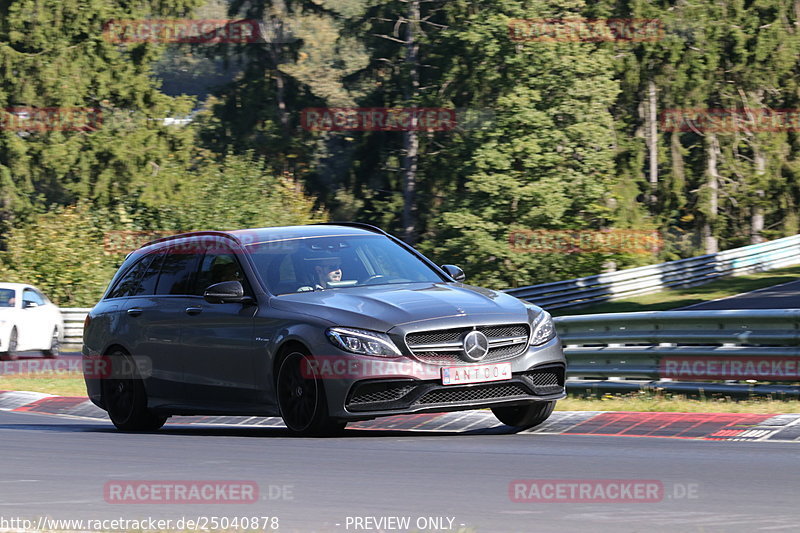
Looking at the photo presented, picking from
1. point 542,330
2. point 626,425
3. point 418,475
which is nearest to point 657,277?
point 626,425

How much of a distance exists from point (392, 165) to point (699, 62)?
13.4 meters

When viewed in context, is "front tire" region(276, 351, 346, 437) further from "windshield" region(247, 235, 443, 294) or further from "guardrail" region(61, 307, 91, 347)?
"guardrail" region(61, 307, 91, 347)

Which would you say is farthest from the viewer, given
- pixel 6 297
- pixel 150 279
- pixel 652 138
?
pixel 652 138

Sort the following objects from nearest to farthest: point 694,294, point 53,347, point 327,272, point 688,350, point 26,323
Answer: point 327,272 → point 688,350 → point 26,323 → point 53,347 → point 694,294

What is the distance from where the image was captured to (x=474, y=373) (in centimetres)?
959

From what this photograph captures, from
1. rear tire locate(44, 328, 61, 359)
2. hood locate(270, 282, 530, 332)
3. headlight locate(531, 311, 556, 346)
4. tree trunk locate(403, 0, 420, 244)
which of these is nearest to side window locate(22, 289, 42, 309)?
rear tire locate(44, 328, 61, 359)

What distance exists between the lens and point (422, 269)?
11180 mm

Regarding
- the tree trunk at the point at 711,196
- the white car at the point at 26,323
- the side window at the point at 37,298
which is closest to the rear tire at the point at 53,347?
the white car at the point at 26,323

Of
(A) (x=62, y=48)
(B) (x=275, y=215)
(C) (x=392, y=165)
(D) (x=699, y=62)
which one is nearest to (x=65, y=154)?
(A) (x=62, y=48)

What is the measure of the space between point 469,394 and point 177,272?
3.21 meters

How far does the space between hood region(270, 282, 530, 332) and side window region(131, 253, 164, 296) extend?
2.04 m

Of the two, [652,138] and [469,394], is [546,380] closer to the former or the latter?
[469,394]

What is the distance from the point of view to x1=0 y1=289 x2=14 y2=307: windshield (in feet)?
84.5

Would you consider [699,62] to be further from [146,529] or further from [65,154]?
[146,529]
